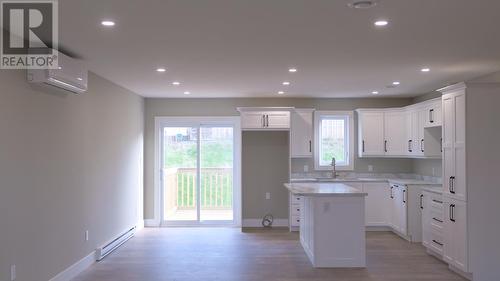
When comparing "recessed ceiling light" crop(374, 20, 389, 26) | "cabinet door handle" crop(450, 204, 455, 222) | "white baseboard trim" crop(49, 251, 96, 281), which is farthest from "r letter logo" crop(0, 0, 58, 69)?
"cabinet door handle" crop(450, 204, 455, 222)

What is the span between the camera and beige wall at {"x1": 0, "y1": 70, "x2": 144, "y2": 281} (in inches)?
144

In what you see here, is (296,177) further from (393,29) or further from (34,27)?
(34,27)

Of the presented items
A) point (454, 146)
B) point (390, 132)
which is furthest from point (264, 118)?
point (454, 146)

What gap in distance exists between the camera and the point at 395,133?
7.84 metres

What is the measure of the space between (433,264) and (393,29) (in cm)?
342

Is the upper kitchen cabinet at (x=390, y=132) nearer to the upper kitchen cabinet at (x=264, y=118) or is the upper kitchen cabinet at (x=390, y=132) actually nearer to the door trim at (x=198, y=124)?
the upper kitchen cabinet at (x=264, y=118)

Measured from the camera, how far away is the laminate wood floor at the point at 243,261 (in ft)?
16.3

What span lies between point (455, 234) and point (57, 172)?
4.61m

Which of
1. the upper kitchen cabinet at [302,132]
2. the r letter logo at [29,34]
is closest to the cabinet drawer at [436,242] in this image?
the upper kitchen cabinet at [302,132]

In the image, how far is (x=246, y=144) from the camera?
8.24m

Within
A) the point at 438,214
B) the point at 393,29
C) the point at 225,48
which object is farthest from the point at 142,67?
the point at 438,214

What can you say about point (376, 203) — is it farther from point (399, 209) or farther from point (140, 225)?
point (140, 225)

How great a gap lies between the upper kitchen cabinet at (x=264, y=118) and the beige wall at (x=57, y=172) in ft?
6.99

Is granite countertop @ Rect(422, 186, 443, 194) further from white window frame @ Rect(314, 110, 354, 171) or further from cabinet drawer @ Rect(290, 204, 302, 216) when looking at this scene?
cabinet drawer @ Rect(290, 204, 302, 216)
